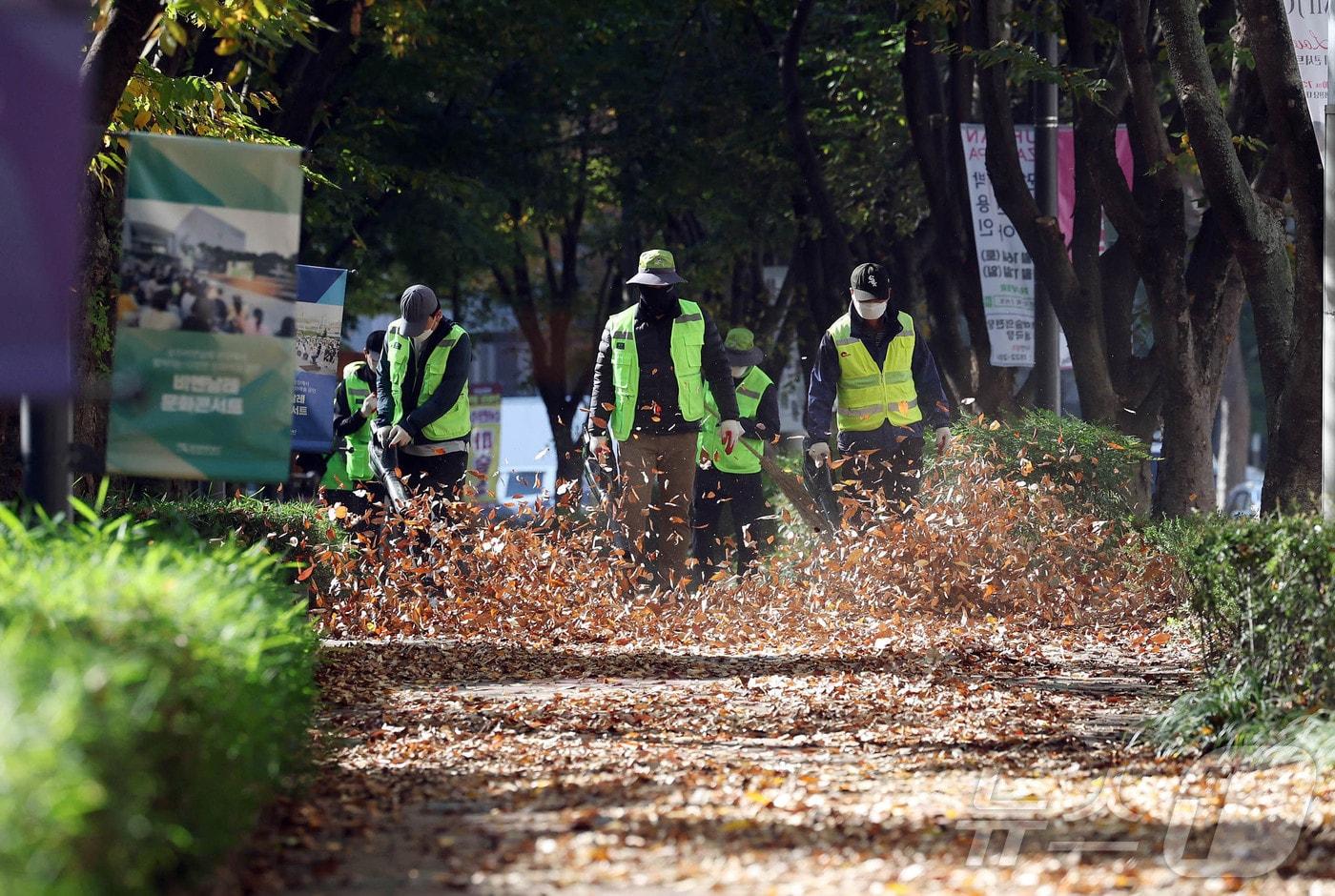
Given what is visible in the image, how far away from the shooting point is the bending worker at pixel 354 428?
14297 mm

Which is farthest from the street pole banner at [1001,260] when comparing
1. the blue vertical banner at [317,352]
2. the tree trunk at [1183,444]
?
the blue vertical banner at [317,352]

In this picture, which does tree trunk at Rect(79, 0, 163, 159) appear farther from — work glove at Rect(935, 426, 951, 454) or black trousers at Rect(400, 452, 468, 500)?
work glove at Rect(935, 426, 951, 454)

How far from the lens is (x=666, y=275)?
11766 mm

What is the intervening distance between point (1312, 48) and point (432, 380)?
17.7ft

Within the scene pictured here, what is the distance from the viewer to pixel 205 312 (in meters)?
6.20

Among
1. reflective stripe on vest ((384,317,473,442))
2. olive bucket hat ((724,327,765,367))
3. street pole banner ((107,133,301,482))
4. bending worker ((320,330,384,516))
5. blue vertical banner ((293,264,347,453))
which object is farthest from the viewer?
olive bucket hat ((724,327,765,367))

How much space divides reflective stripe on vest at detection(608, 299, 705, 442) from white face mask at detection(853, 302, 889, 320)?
968 mm

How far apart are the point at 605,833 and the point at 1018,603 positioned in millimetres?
6742

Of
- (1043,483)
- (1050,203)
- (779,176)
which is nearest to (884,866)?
(1043,483)

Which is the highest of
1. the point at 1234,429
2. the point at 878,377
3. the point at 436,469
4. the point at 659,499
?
the point at 878,377

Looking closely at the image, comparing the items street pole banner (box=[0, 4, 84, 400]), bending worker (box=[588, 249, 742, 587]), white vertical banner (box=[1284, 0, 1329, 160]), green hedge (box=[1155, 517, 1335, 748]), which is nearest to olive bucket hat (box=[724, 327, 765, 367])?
bending worker (box=[588, 249, 742, 587])

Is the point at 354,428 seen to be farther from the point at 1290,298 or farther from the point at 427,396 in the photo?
the point at 1290,298

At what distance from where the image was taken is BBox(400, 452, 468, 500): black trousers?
12125 millimetres

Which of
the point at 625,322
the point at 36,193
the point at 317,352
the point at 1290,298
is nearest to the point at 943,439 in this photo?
the point at 625,322
